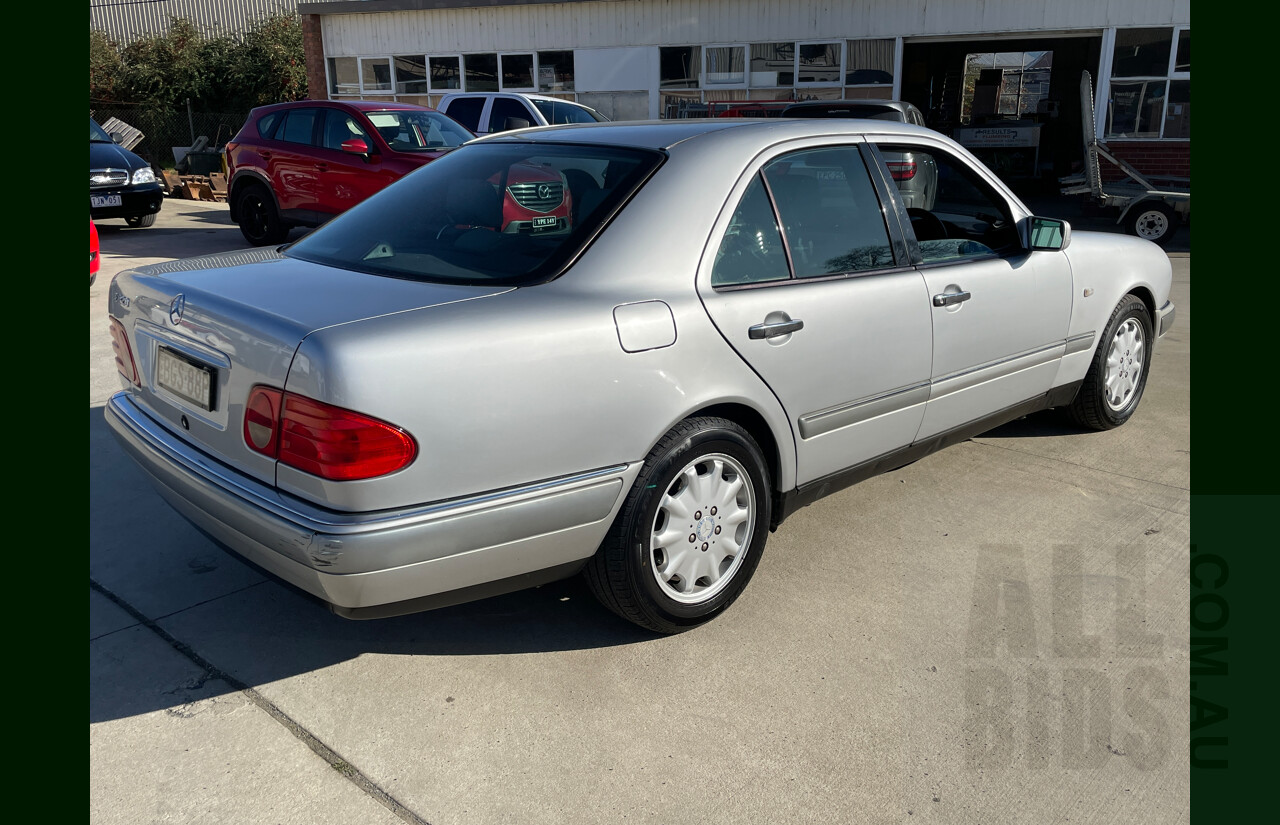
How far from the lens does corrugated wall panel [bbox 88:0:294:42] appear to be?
2981 cm

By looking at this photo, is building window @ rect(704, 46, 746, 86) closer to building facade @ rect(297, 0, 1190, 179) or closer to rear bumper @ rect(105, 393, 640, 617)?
building facade @ rect(297, 0, 1190, 179)

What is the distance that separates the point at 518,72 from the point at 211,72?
391 inches

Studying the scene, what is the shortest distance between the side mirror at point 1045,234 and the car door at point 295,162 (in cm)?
823

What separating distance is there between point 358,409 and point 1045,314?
126 inches

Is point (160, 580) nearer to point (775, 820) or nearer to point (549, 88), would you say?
point (775, 820)

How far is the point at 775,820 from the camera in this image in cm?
237

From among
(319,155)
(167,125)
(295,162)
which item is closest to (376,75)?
(167,125)

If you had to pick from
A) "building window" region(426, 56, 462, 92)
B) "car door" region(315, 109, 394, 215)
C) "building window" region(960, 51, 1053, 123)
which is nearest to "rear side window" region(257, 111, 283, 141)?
"car door" region(315, 109, 394, 215)

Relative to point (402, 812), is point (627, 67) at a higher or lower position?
higher

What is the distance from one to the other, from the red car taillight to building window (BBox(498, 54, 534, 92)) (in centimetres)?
1986

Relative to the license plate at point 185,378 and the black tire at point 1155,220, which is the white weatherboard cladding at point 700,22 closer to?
the black tire at point 1155,220

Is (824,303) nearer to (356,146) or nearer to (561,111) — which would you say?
(356,146)

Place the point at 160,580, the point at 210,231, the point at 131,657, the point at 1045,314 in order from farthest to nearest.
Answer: the point at 210,231 < the point at 1045,314 < the point at 160,580 < the point at 131,657

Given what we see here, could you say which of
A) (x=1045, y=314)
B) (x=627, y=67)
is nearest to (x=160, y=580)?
(x=1045, y=314)
